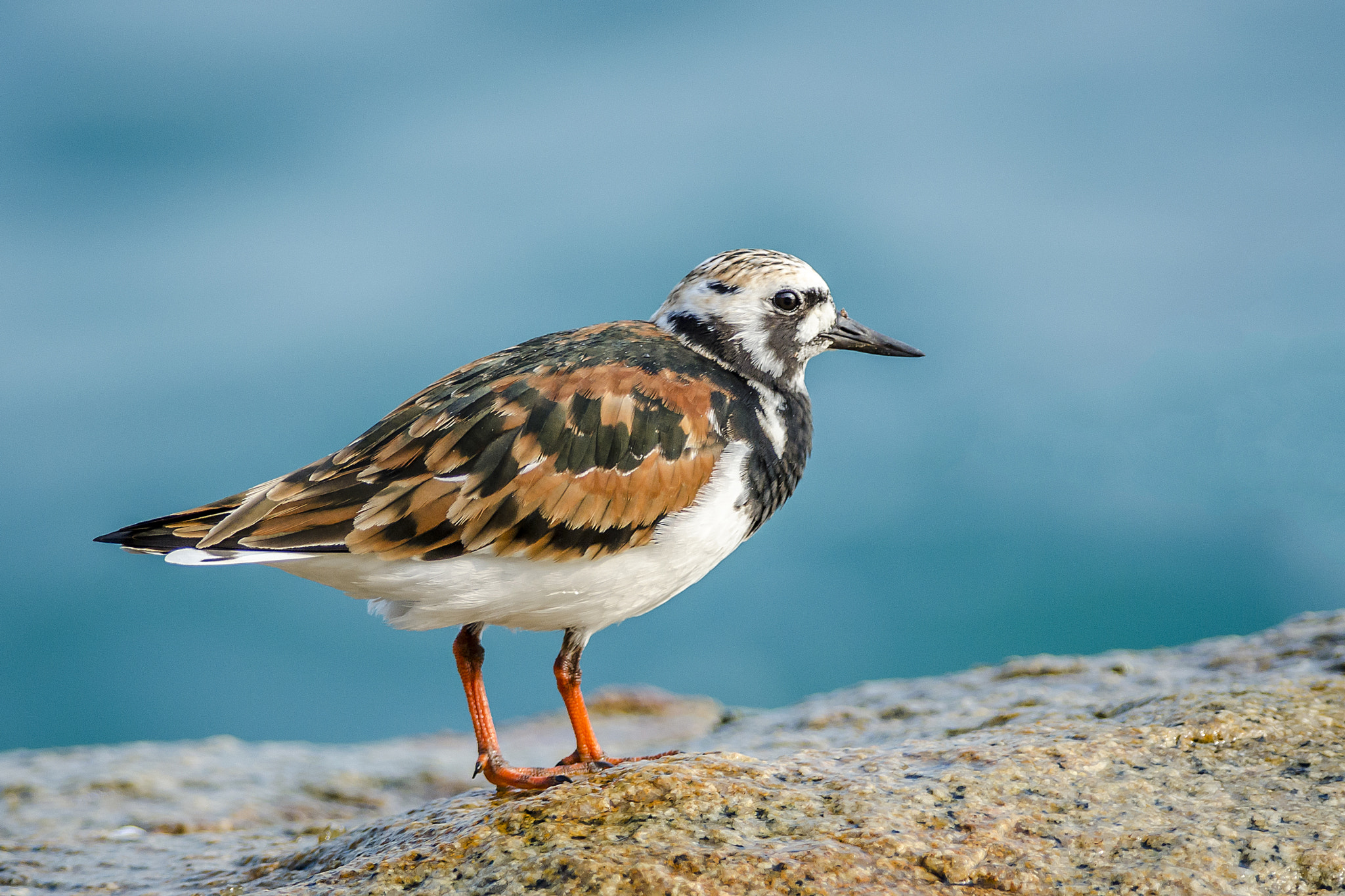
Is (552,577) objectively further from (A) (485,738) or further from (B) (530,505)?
(A) (485,738)

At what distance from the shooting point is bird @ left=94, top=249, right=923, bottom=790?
13.2ft

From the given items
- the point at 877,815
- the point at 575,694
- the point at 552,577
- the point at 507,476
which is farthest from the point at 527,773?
the point at 877,815

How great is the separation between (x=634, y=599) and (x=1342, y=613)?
14.9 ft

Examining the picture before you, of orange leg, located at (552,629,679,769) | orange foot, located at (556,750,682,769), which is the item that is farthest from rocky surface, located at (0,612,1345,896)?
orange leg, located at (552,629,679,769)

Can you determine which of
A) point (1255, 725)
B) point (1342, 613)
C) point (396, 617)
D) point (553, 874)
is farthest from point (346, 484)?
point (1342, 613)

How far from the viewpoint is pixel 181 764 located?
6.50m

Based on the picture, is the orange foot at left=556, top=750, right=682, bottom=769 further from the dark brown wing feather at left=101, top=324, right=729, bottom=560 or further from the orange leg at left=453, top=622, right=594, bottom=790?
the dark brown wing feather at left=101, top=324, right=729, bottom=560

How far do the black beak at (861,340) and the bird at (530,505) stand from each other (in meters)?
0.75

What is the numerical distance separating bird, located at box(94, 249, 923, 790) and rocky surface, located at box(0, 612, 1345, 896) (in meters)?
Answer: 0.54

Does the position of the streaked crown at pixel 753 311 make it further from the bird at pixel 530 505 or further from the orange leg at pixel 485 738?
the orange leg at pixel 485 738

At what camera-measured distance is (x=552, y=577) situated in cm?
409

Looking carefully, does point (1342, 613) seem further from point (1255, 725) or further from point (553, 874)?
point (553, 874)

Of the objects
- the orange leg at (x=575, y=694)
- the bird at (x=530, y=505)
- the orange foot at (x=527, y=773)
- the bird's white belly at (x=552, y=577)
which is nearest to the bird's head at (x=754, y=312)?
the bird at (x=530, y=505)

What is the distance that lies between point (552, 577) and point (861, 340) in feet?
6.84
